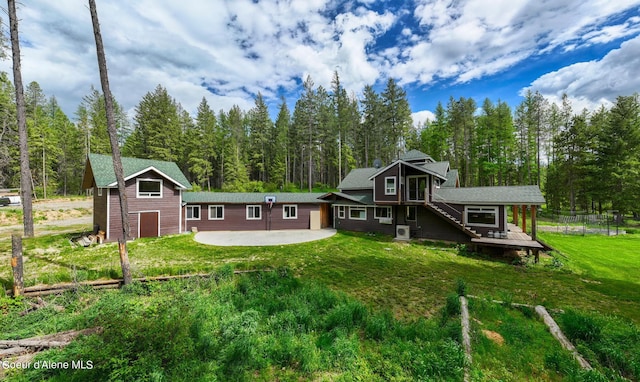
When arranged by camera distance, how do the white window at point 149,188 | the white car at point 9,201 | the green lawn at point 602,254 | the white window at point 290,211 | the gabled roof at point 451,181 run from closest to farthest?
the green lawn at point 602,254, the white window at point 149,188, the white window at point 290,211, the gabled roof at point 451,181, the white car at point 9,201

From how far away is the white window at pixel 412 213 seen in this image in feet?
53.8

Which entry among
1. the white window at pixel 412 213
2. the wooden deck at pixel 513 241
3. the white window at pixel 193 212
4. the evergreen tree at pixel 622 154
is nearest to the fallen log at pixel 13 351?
the white window at pixel 193 212

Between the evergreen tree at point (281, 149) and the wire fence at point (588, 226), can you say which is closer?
the wire fence at point (588, 226)

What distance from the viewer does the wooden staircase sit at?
1395cm

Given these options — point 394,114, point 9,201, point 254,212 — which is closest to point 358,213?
point 254,212

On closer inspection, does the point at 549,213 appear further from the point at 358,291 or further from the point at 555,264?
the point at 358,291

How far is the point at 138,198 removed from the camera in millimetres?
14969

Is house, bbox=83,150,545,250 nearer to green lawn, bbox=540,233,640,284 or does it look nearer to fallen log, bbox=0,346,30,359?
green lawn, bbox=540,233,640,284

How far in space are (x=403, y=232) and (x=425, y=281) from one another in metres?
8.34

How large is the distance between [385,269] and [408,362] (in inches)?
226

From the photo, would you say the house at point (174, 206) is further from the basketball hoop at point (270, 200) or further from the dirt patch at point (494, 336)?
the dirt patch at point (494, 336)

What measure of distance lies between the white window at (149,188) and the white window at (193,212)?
2690mm

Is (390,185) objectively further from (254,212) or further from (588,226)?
(588,226)

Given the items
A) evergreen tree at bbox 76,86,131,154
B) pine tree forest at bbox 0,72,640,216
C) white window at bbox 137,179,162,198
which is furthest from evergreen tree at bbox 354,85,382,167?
evergreen tree at bbox 76,86,131,154
